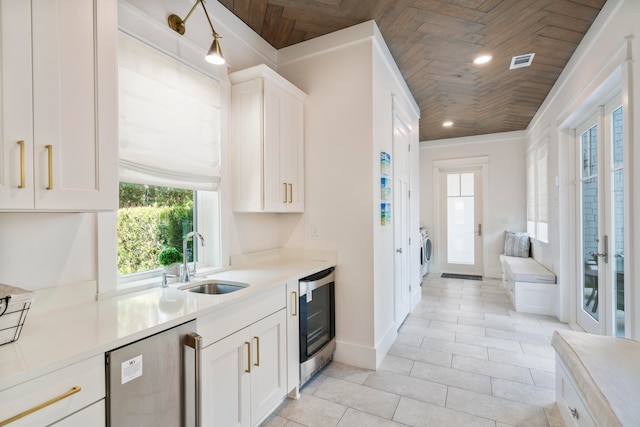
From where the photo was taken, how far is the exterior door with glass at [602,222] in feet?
8.42

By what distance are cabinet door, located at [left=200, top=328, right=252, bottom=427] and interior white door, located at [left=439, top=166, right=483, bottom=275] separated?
5825mm

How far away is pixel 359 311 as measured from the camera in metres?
2.71

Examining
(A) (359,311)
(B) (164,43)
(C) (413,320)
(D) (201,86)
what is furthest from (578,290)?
(B) (164,43)

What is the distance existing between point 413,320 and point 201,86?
3.42 meters

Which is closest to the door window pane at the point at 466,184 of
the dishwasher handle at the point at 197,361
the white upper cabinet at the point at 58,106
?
the dishwasher handle at the point at 197,361

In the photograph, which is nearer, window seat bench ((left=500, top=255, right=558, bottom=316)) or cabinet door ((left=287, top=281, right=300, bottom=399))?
cabinet door ((left=287, top=281, right=300, bottom=399))

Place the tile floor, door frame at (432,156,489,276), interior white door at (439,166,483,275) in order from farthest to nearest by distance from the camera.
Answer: interior white door at (439,166,483,275) → door frame at (432,156,489,276) → the tile floor

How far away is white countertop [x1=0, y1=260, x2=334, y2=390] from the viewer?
94 centimetres

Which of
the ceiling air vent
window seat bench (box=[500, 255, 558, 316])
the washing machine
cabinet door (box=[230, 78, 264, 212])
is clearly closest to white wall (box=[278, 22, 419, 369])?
cabinet door (box=[230, 78, 264, 212])

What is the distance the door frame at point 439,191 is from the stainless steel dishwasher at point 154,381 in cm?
614

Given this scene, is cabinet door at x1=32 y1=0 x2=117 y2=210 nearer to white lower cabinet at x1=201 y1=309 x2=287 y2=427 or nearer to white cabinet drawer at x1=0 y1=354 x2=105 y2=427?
white cabinet drawer at x1=0 y1=354 x2=105 y2=427

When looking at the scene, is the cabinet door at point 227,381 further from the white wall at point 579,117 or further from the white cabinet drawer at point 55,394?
the white wall at point 579,117

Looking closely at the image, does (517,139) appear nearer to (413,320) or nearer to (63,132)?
(413,320)

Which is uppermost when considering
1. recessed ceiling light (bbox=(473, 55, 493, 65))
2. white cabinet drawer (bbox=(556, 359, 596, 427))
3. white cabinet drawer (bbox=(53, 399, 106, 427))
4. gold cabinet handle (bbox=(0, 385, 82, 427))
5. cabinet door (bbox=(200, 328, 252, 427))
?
recessed ceiling light (bbox=(473, 55, 493, 65))
